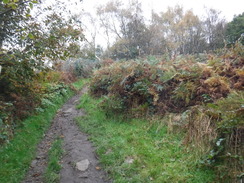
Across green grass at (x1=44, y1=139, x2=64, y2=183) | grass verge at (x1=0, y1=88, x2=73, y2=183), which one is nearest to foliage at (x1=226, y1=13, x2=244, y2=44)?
grass verge at (x1=0, y1=88, x2=73, y2=183)

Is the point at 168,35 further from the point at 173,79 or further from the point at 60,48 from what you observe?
the point at 60,48

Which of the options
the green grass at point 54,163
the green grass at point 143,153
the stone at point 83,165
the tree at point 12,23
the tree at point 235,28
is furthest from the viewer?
the tree at point 235,28

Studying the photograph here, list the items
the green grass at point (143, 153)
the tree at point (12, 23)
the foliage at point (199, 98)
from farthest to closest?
the tree at point (12, 23) → the green grass at point (143, 153) → the foliage at point (199, 98)

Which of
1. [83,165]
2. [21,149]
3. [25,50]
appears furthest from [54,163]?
[25,50]

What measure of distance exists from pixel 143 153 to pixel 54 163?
6.78 ft

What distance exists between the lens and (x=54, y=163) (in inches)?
179

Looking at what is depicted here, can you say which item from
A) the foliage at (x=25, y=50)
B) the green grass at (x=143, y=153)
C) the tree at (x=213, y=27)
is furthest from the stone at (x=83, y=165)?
the tree at (x=213, y=27)

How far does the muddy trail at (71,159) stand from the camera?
4070mm

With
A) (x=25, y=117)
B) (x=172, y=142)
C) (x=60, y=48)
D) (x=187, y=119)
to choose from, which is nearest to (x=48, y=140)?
(x=25, y=117)

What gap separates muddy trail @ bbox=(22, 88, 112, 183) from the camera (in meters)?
4.07

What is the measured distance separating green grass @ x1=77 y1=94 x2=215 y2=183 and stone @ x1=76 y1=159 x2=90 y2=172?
0.33m

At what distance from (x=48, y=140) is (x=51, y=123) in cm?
152

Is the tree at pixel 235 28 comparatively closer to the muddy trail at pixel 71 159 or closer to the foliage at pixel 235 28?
the foliage at pixel 235 28

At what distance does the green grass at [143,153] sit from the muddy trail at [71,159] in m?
0.22
